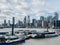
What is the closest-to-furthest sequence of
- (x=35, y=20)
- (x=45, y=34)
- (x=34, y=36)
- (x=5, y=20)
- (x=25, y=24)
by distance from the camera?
(x=5, y=20) → (x=35, y=20) → (x=25, y=24) → (x=34, y=36) → (x=45, y=34)

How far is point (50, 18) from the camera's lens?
5.24 m

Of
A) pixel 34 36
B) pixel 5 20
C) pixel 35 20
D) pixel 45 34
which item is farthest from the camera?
pixel 45 34

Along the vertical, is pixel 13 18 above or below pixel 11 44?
above

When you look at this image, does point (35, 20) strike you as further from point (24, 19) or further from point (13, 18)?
point (13, 18)

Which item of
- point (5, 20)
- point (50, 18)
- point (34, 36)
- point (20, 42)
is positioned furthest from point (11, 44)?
point (34, 36)

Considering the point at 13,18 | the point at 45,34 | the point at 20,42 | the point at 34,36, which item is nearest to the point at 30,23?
the point at 13,18

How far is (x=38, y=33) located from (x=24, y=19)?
393cm

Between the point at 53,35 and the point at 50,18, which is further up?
the point at 50,18

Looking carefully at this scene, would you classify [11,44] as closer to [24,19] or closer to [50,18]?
[24,19]

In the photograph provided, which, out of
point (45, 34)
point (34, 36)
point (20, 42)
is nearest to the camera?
point (20, 42)

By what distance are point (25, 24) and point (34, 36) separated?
11.2 feet

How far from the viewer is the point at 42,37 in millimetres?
8719

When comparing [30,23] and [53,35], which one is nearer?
[30,23]

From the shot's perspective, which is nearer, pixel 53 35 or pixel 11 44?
pixel 11 44
